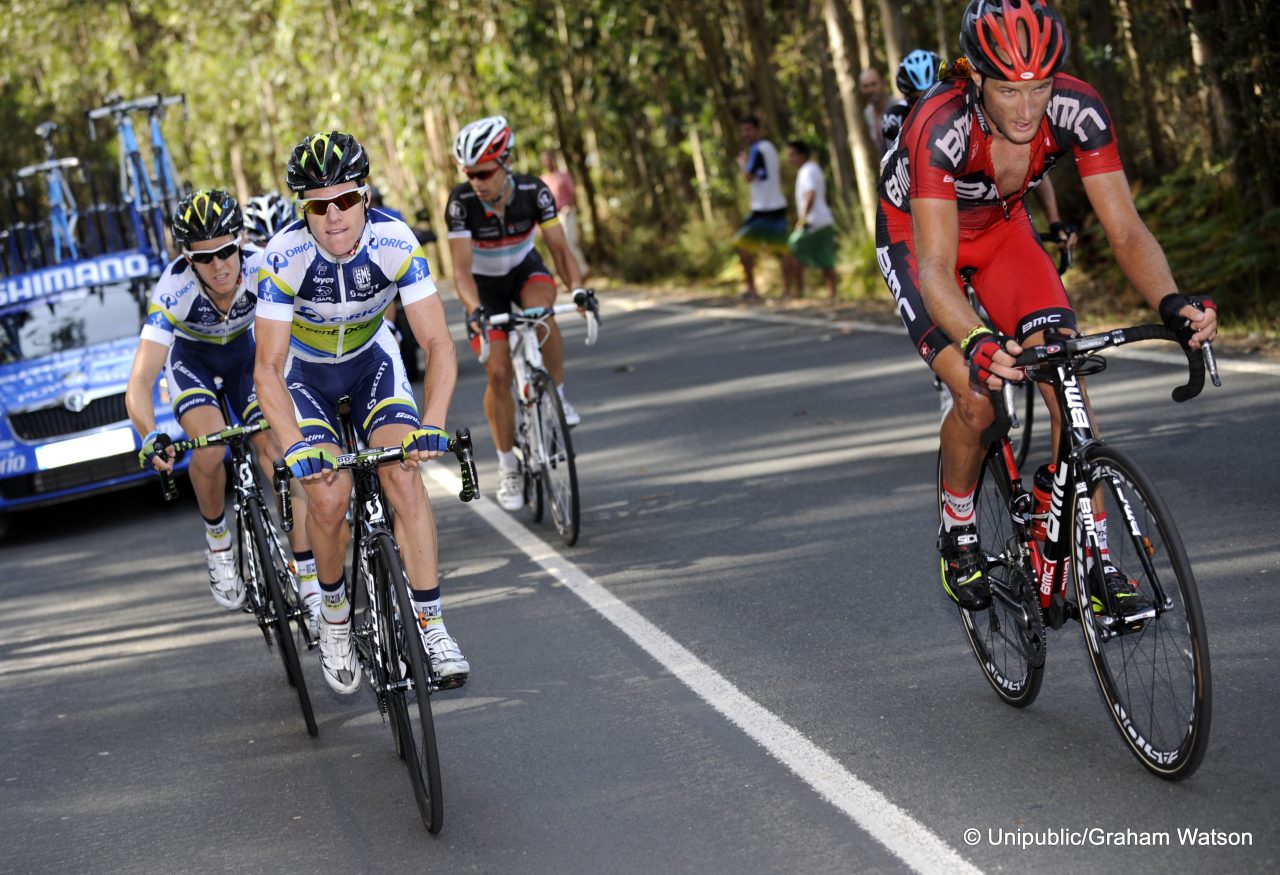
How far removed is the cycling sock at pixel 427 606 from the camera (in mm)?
5691

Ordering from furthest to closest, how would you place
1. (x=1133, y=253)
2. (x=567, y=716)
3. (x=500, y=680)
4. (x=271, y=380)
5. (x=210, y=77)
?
(x=210, y=77) < (x=500, y=680) < (x=567, y=716) < (x=271, y=380) < (x=1133, y=253)

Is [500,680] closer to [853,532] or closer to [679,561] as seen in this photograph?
[679,561]

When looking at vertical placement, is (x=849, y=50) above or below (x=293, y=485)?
above

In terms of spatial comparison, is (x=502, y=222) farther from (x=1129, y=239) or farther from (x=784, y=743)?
(x=1129, y=239)

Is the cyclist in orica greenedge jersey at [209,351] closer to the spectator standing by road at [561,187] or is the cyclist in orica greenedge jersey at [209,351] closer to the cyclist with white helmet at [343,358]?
the cyclist with white helmet at [343,358]

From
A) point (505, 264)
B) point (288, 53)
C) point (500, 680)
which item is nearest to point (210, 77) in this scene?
point (288, 53)

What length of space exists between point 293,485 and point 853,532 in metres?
2.86

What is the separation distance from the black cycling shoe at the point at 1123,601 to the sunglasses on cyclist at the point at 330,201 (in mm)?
2877

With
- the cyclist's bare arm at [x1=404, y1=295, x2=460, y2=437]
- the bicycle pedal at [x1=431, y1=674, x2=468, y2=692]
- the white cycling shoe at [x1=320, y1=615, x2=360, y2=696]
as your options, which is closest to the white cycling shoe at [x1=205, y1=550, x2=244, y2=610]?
the white cycling shoe at [x1=320, y1=615, x2=360, y2=696]

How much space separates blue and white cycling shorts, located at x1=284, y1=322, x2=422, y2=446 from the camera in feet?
20.6

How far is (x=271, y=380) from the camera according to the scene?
5.83 metres

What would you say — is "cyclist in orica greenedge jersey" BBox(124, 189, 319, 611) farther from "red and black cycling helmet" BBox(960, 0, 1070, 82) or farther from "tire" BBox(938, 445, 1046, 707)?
"red and black cycling helmet" BBox(960, 0, 1070, 82)

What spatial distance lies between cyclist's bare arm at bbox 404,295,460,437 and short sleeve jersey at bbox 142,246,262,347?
5.91ft

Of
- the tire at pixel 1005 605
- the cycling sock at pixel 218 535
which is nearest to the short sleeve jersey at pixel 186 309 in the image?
the cycling sock at pixel 218 535
